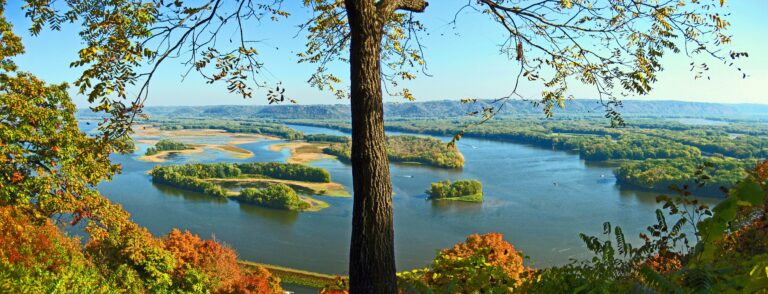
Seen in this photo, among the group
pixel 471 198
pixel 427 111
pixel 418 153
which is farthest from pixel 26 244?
pixel 427 111

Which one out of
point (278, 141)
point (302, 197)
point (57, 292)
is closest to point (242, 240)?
point (302, 197)

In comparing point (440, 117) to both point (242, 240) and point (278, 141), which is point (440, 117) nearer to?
point (278, 141)

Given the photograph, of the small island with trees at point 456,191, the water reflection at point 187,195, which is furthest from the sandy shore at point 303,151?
the small island with trees at point 456,191

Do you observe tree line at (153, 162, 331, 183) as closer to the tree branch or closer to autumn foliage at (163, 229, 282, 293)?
autumn foliage at (163, 229, 282, 293)

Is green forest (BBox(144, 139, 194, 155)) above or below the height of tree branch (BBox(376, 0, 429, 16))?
below

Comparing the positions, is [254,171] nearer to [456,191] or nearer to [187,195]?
[187,195]

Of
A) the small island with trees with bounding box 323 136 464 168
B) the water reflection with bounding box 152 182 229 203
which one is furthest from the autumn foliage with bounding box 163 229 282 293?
the small island with trees with bounding box 323 136 464 168
